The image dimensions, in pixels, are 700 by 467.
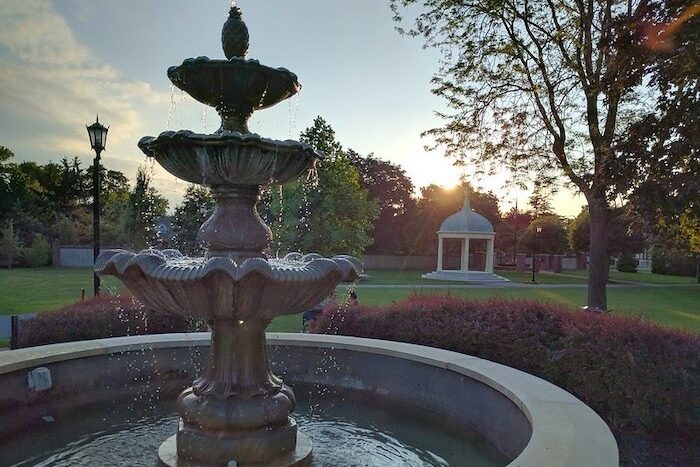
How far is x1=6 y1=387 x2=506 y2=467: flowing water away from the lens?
501 centimetres

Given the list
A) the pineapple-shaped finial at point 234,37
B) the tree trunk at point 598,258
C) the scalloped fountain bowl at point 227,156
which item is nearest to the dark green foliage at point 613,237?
the tree trunk at point 598,258

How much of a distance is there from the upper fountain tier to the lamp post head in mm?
9404

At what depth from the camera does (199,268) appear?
4082 mm

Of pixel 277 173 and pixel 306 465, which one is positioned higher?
pixel 277 173

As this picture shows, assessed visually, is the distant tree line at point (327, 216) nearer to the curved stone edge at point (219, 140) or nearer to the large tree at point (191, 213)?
the large tree at point (191, 213)

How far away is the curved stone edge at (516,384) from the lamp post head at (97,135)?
7.56 m

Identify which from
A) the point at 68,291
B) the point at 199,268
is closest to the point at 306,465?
the point at 199,268

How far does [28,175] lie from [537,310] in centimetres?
6750

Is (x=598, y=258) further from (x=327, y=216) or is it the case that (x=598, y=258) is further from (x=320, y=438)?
(x=327, y=216)

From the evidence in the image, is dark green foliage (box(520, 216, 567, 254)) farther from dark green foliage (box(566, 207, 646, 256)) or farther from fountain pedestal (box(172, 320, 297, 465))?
fountain pedestal (box(172, 320, 297, 465))

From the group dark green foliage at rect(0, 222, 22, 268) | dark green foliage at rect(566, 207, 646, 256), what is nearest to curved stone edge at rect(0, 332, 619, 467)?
dark green foliage at rect(566, 207, 646, 256)

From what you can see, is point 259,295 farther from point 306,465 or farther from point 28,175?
point 28,175

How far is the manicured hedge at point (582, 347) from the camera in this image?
649 cm

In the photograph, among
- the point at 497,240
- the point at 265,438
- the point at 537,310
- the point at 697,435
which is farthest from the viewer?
the point at 497,240
